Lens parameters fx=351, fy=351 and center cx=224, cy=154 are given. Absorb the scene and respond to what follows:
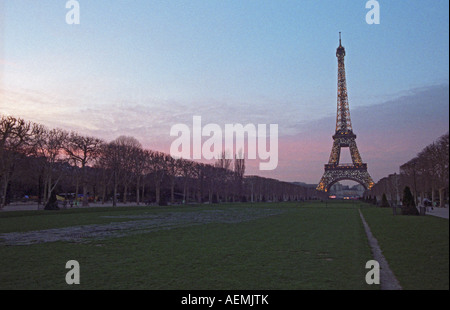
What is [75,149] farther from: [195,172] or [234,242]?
[234,242]

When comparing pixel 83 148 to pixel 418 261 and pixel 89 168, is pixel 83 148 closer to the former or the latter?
pixel 89 168

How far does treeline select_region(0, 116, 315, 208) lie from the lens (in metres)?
42.6

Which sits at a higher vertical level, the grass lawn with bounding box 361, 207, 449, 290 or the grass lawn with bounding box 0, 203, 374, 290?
the grass lawn with bounding box 361, 207, 449, 290

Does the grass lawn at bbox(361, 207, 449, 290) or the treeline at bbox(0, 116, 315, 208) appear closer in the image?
the grass lawn at bbox(361, 207, 449, 290)

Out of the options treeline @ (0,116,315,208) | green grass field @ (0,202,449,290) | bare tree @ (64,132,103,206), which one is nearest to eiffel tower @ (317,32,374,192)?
treeline @ (0,116,315,208)

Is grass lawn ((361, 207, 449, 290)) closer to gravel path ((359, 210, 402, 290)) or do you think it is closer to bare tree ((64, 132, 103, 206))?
gravel path ((359, 210, 402, 290))

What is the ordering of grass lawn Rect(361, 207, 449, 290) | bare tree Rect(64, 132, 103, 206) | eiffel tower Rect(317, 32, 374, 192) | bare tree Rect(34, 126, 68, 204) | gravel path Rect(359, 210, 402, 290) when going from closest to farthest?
grass lawn Rect(361, 207, 449, 290) → gravel path Rect(359, 210, 402, 290) → bare tree Rect(34, 126, 68, 204) → bare tree Rect(64, 132, 103, 206) → eiffel tower Rect(317, 32, 374, 192)

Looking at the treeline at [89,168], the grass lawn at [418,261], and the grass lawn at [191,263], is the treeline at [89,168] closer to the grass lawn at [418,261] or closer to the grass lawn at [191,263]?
the grass lawn at [191,263]

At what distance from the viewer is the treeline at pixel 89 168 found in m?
42.6

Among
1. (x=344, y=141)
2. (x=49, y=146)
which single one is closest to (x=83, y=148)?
(x=49, y=146)

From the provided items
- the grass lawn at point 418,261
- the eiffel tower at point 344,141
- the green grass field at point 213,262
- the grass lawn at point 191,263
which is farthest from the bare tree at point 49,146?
the eiffel tower at point 344,141

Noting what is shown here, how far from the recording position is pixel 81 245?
12883 mm

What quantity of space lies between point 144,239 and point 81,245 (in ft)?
8.59
